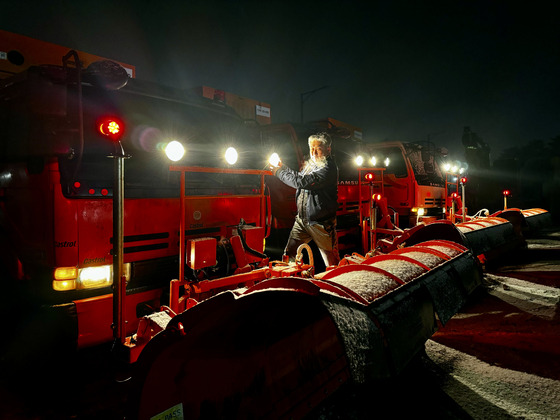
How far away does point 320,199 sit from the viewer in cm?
447

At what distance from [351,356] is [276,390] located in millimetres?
702

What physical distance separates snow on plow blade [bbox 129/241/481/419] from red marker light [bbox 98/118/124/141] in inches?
57.1

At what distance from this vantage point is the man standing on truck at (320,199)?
170 inches

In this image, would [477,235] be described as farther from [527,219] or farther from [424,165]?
[527,219]

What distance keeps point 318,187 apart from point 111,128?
103 inches

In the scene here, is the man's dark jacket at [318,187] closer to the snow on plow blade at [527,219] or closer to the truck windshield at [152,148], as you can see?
the truck windshield at [152,148]

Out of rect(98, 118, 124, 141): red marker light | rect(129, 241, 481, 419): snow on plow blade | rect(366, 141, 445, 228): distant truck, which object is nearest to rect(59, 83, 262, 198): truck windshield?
rect(98, 118, 124, 141): red marker light

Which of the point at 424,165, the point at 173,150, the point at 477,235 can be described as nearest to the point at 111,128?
the point at 173,150

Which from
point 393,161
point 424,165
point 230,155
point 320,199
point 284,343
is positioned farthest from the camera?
point 424,165

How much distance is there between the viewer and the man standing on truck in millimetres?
4316

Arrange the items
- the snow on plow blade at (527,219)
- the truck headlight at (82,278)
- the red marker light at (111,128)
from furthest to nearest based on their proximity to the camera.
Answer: the snow on plow blade at (527,219) → the truck headlight at (82,278) → the red marker light at (111,128)

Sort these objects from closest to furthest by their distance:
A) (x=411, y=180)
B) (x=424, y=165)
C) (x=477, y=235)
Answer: (x=477, y=235) < (x=411, y=180) < (x=424, y=165)

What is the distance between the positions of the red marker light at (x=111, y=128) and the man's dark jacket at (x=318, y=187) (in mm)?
2081

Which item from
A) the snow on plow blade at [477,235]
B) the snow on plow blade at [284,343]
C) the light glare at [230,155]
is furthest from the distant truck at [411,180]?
the snow on plow blade at [284,343]
